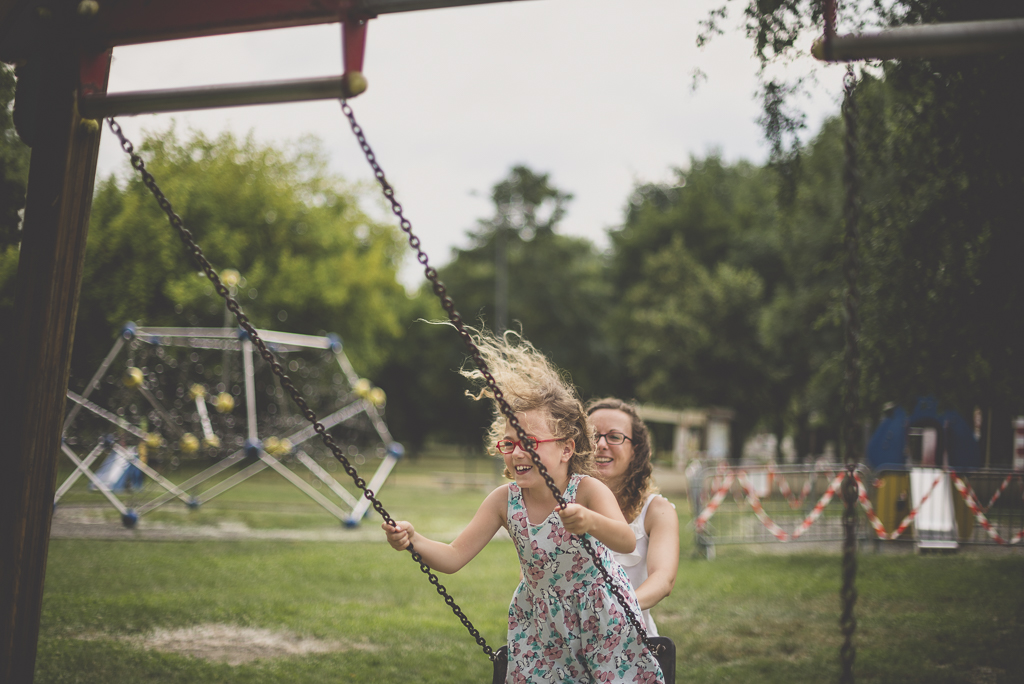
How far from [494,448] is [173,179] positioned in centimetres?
2469

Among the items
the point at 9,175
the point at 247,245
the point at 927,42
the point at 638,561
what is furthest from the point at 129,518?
the point at 247,245

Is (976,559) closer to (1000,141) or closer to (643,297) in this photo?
(1000,141)

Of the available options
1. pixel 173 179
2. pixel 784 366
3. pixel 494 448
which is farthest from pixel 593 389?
pixel 494 448

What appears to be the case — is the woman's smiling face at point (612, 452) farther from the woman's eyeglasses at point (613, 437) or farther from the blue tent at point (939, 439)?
the blue tent at point (939, 439)

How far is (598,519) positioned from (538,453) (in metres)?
0.34

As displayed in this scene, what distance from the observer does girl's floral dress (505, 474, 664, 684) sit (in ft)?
8.76

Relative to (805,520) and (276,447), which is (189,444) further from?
(805,520)

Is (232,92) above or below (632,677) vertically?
above

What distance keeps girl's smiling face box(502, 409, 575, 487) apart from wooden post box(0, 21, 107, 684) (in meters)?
1.84

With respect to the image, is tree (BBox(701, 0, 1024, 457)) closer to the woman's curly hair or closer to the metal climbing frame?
the woman's curly hair

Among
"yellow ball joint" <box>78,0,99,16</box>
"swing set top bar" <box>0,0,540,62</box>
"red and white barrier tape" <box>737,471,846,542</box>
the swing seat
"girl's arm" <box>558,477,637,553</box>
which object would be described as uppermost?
"yellow ball joint" <box>78,0,99,16</box>

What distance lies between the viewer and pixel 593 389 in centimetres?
3947

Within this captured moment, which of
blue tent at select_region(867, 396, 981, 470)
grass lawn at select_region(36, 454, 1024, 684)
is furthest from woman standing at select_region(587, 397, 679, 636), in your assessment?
blue tent at select_region(867, 396, 981, 470)

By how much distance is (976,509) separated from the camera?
391 inches
